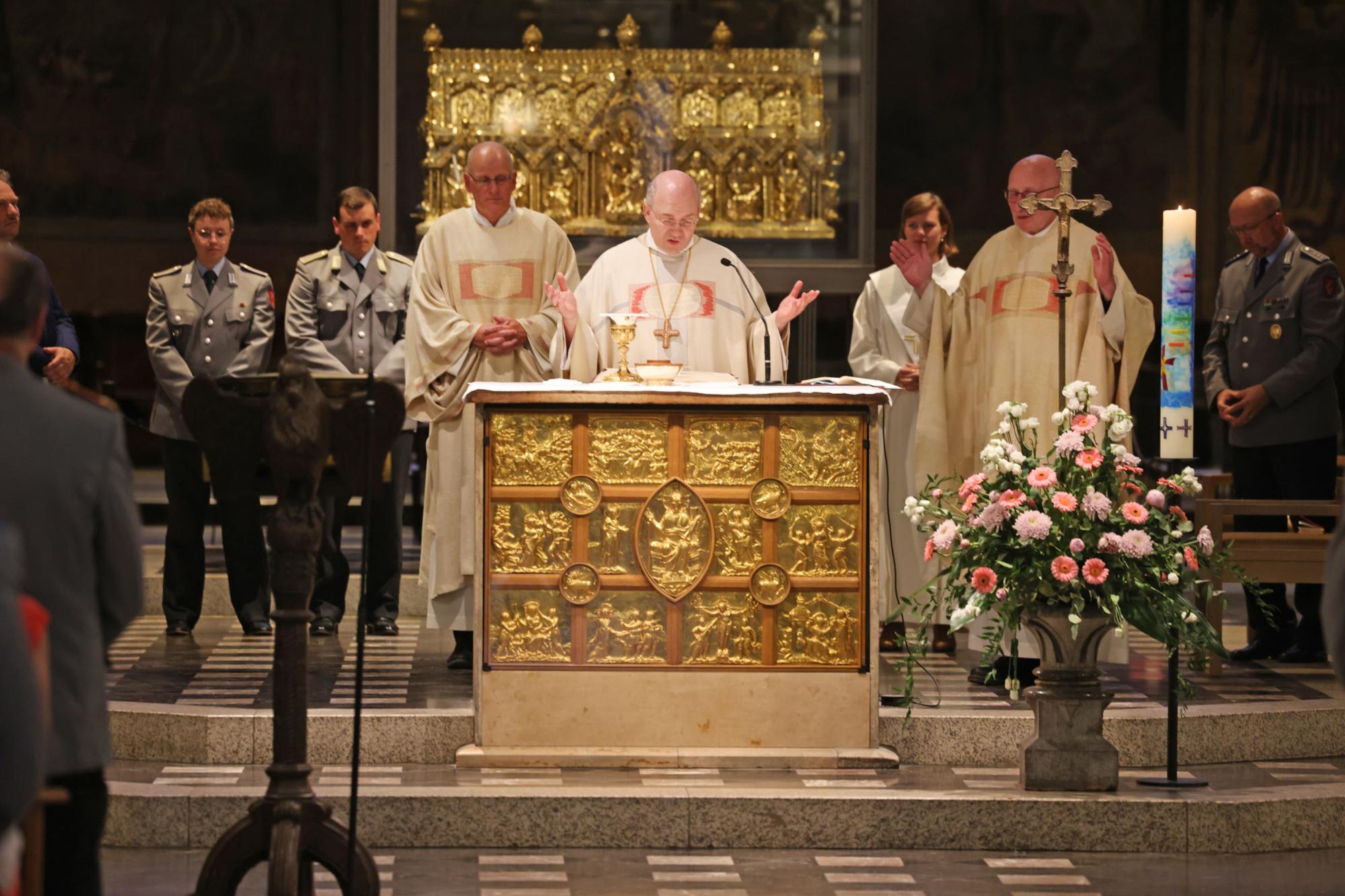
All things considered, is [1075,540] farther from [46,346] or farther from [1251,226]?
[46,346]

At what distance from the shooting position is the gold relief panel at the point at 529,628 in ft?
18.8

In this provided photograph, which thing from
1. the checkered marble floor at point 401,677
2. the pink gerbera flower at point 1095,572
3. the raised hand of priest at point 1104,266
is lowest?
the checkered marble floor at point 401,677

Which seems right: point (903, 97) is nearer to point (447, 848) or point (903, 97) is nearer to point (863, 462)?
point (863, 462)

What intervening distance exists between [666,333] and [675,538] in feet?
3.34

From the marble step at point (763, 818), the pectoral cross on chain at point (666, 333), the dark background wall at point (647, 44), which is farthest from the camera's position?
the dark background wall at point (647, 44)

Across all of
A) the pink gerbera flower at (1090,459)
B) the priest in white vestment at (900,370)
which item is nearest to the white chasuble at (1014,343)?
the priest in white vestment at (900,370)

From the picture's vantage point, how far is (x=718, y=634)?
A: 5758 mm

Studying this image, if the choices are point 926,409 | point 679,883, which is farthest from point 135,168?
point 679,883

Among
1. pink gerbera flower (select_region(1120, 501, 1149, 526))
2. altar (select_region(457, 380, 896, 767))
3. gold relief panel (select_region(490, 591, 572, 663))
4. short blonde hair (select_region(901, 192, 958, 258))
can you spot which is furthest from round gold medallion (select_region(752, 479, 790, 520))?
short blonde hair (select_region(901, 192, 958, 258))

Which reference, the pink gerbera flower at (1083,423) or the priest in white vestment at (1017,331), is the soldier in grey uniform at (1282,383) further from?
the pink gerbera flower at (1083,423)

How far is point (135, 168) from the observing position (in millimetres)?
10492

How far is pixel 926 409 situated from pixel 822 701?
5.23 ft

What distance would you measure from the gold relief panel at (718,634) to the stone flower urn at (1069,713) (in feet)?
2.85

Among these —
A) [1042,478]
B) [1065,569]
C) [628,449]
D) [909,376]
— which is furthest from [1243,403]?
[628,449]
